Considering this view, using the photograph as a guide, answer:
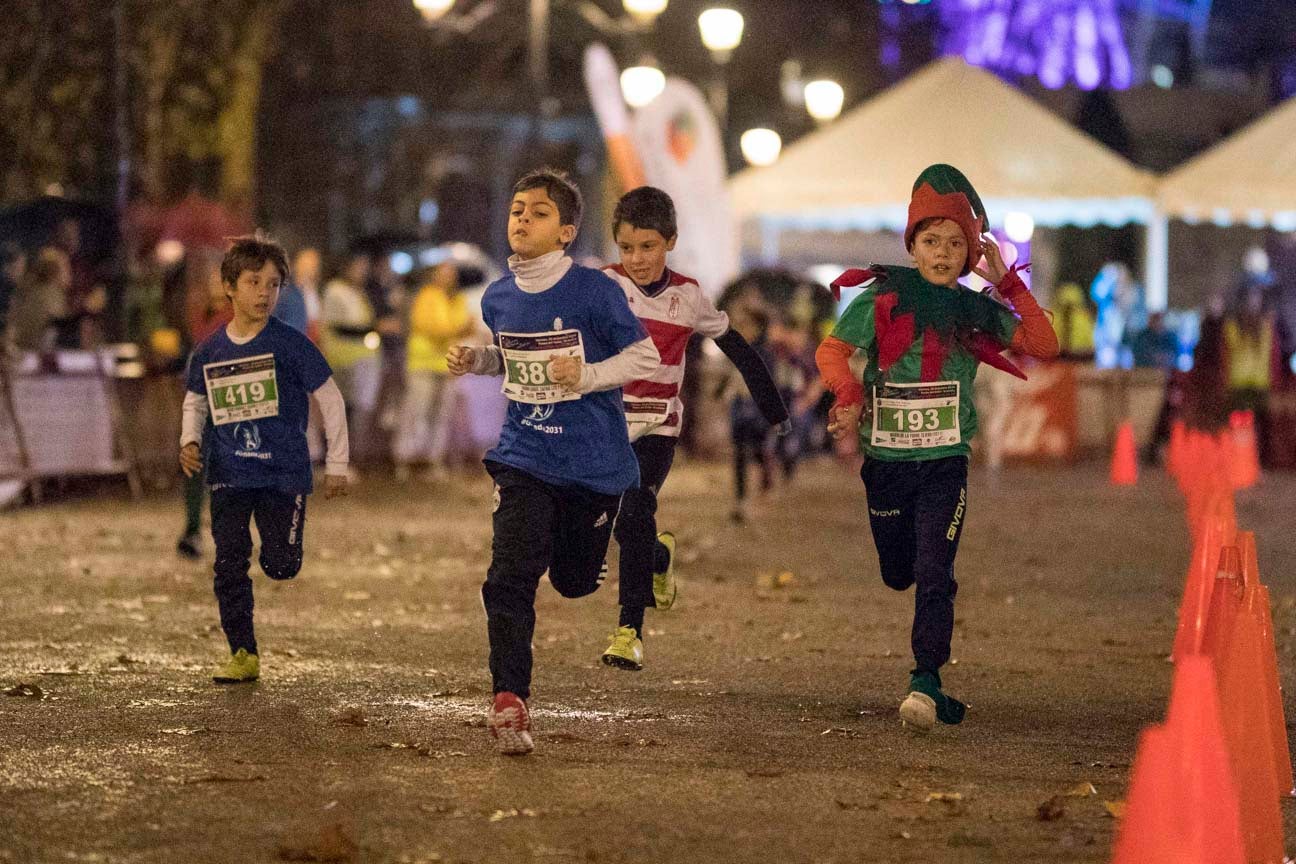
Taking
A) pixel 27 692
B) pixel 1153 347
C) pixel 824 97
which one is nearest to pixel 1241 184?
pixel 1153 347

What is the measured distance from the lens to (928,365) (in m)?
7.55

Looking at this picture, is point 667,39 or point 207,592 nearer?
point 207,592

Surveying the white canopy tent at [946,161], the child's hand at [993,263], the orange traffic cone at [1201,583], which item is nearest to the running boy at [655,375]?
the child's hand at [993,263]

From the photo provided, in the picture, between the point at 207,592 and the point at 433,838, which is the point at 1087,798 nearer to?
the point at 433,838

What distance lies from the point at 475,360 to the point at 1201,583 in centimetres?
260

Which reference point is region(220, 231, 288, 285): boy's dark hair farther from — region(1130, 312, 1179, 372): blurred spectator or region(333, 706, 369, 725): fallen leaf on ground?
region(1130, 312, 1179, 372): blurred spectator

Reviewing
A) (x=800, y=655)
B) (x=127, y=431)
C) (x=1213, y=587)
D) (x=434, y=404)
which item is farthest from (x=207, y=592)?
(x=434, y=404)

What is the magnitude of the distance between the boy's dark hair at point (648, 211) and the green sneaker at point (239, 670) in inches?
85.0

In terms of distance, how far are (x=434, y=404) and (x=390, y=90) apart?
25428mm

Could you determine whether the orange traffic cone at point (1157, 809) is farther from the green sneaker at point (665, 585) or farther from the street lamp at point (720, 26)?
the street lamp at point (720, 26)

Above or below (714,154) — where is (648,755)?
below

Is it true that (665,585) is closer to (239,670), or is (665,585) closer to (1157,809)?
(239,670)

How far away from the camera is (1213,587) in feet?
21.9

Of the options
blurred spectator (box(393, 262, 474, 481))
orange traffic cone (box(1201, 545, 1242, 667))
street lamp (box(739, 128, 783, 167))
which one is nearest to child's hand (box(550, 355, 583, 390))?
orange traffic cone (box(1201, 545, 1242, 667))
